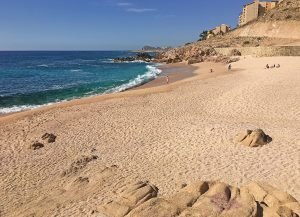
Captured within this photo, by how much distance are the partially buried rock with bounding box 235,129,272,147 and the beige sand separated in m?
0.34

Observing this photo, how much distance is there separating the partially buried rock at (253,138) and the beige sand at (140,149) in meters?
0.34

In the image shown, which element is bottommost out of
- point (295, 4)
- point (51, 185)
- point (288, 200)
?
point (51, 185)

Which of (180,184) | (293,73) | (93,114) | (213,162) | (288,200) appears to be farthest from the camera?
(293,73)

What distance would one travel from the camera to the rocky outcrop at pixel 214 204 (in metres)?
6.34

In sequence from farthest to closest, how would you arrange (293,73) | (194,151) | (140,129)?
1. (293,73)
2. (140,129)
3. (194,151)

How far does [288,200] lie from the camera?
6930 millimetres

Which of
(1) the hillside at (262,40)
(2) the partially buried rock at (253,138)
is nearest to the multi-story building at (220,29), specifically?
(1) the hillside at (262,40)

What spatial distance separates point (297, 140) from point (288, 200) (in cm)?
684

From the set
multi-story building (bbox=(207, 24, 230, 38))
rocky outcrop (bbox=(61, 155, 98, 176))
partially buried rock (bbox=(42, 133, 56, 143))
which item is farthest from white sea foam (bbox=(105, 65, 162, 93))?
multi-story building (bbox=(207, 24, 230, 38))

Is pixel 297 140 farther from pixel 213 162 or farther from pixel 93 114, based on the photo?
pixel 93 114

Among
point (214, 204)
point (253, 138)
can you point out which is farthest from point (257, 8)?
point (214, 204)

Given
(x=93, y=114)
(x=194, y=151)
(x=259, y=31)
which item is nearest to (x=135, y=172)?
(x=194, y=151)

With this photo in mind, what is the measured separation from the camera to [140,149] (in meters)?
13.5

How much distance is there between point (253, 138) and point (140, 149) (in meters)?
4.35
